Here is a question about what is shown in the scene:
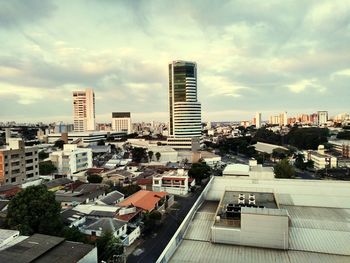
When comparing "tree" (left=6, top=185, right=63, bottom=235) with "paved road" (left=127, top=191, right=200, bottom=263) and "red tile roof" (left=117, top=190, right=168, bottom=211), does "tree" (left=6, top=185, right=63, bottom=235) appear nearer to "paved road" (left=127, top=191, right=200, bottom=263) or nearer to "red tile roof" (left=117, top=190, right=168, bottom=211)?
"paved road" (left=127, top=191, right=200, bottom=263)

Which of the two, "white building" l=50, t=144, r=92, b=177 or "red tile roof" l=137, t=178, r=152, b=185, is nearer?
"red tile roof" l=137, t=178, r=152, b=185

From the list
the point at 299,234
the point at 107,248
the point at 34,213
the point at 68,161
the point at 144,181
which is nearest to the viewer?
the point at 299,234

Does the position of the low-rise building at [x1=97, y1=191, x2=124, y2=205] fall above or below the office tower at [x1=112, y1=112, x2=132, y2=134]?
below

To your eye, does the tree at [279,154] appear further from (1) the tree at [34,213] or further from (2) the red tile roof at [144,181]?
(1) the tree at [34,213]

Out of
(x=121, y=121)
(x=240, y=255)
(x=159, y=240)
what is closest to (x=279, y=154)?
(x=159, y=240)

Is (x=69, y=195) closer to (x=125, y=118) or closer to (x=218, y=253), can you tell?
(x=218, y=253)

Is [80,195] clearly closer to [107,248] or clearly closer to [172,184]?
[172,184]

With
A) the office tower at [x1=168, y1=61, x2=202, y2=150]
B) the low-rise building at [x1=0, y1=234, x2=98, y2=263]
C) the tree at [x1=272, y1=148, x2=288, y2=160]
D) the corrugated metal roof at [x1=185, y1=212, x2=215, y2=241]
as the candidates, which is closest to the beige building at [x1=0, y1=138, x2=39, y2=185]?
the low-rise building at [x1=0, y1=234, x2=98, y2=263]
